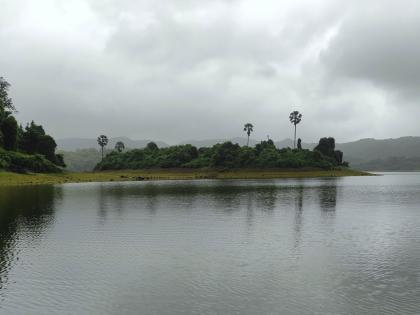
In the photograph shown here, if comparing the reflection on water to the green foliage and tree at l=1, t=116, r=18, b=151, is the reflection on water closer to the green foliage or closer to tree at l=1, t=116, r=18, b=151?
the green foliage

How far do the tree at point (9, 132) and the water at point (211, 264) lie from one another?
136072 millimetres

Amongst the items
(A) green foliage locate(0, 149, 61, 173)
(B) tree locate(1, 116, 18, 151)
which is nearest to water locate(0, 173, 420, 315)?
(A) green foliage locate(0, 149, 61, 173)

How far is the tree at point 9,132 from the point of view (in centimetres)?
18188

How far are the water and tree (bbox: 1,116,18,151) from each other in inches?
5357

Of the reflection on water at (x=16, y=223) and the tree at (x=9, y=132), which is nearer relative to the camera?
the reflection on water at (x=16, y=223)

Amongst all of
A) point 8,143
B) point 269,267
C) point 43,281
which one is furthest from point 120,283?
point 8,143

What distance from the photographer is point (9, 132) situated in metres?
183

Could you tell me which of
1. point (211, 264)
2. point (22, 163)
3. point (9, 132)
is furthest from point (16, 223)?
point (9, 132)

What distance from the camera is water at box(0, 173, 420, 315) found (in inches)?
947

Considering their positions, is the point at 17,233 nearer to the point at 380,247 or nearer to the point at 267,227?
the point at 267,227

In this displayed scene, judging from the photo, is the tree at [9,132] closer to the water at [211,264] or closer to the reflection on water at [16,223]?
the reflection on water at [16,223]

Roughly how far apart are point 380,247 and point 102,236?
27.3 m

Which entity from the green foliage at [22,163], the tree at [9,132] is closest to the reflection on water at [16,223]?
the green foliage at [22,163]

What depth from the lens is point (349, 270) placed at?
30.6m
